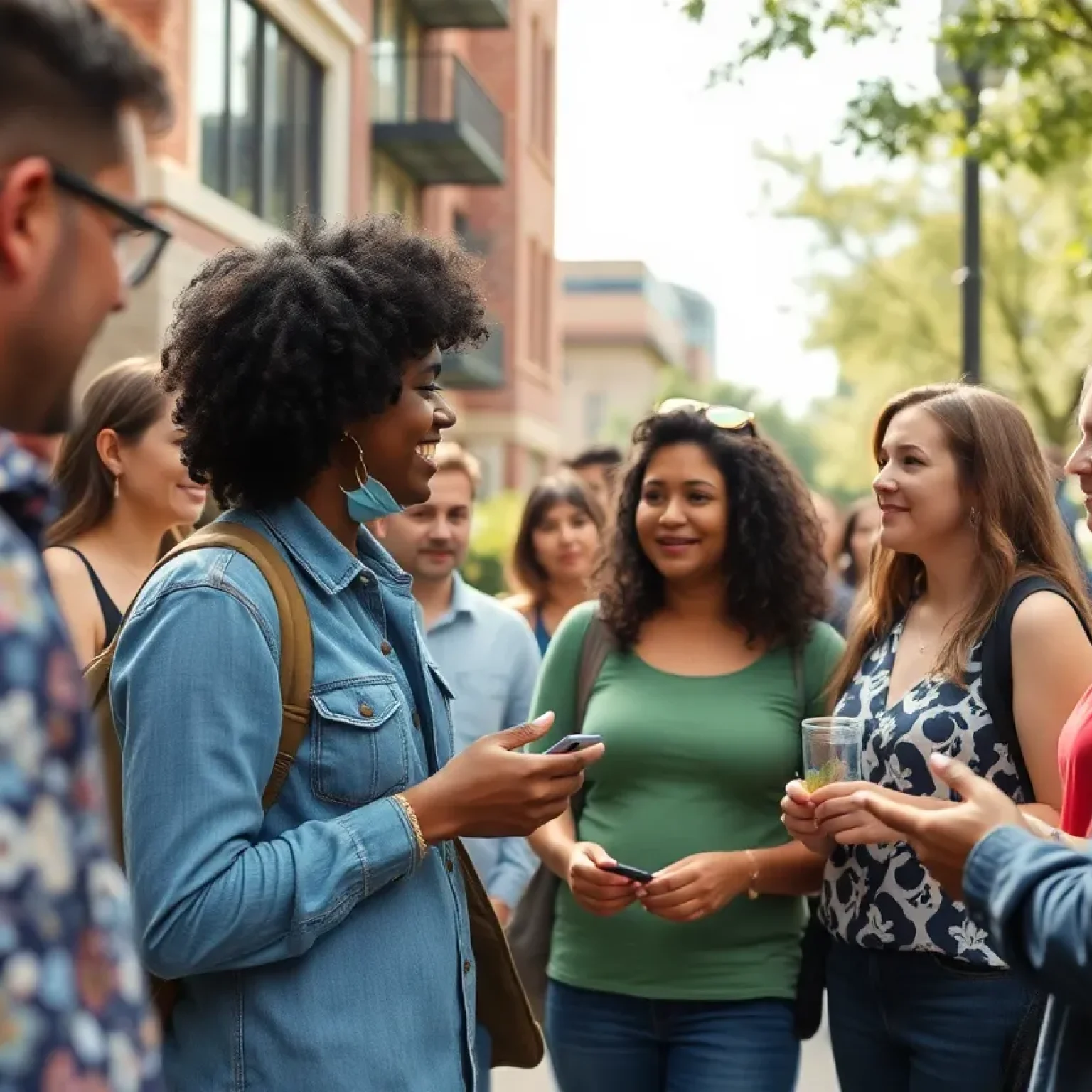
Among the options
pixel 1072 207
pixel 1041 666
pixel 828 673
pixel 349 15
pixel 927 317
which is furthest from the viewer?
pixel 927 317

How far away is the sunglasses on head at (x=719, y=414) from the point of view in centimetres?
461

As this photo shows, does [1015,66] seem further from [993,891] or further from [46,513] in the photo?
[46,513]

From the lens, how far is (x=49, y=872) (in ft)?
4.63

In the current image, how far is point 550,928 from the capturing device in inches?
178

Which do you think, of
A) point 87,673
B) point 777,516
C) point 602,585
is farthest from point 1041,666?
point 87,673

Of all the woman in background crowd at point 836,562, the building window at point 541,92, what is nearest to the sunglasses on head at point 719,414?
the woman in background crowd at point 836,562

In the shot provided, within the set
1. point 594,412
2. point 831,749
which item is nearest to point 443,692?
point 831,749

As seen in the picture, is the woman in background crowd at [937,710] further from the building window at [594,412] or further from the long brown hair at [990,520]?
the building window at [594,412]

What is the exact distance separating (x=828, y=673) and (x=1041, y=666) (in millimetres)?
768

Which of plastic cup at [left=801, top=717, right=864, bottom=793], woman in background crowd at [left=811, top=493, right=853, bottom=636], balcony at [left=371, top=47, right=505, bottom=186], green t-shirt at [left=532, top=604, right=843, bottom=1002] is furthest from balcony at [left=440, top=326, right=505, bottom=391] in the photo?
plastic cup at [left=801, top=717, right=864, bottom=793]

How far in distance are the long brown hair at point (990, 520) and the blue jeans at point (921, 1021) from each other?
0.66m

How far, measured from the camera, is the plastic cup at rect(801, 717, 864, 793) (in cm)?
342

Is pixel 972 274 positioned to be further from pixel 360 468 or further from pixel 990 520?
pixel 360 468

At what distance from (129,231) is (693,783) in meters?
2.75
